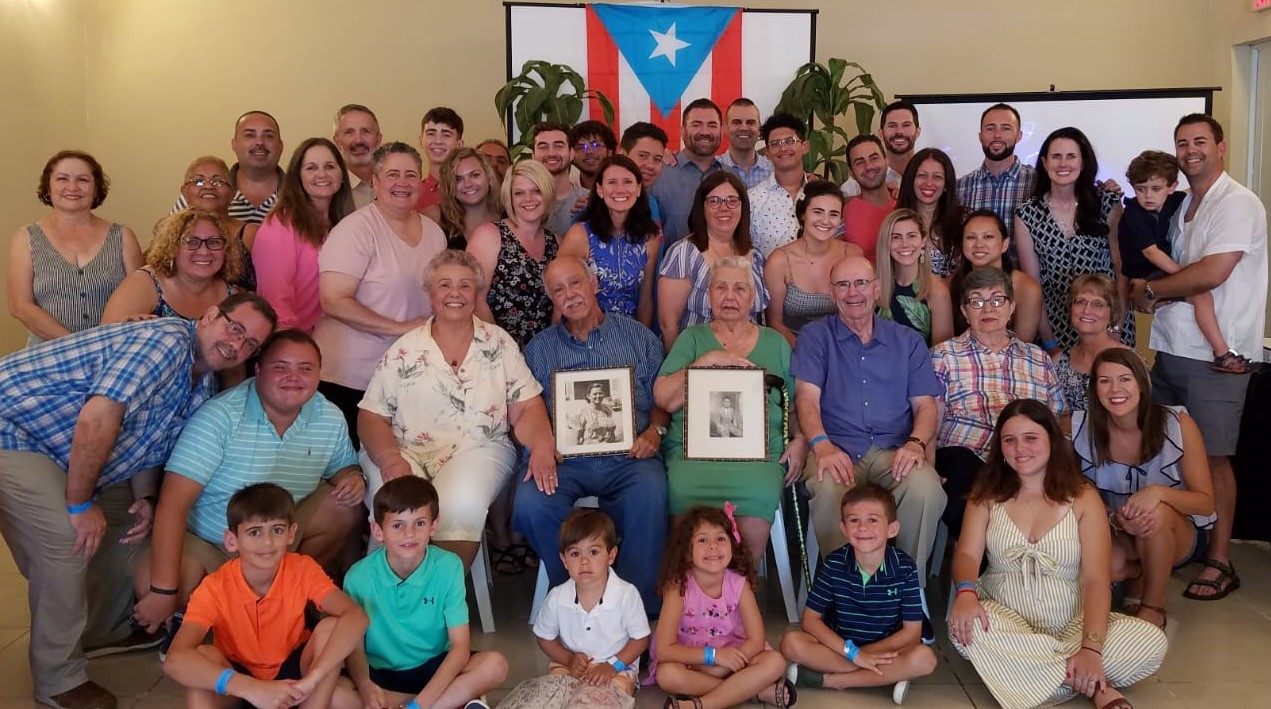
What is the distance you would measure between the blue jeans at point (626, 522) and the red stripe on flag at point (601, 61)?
349 centimetres

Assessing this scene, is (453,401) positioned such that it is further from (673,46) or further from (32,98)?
(32,98)

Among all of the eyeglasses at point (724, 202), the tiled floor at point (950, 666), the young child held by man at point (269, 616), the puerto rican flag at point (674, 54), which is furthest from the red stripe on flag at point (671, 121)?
the young child held by man at point (269, 616)

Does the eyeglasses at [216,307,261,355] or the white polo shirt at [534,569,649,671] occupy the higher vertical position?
the eyeglasses at [216,307,261,355]

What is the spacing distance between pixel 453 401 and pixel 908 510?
165cm

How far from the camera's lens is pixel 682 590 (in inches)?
127

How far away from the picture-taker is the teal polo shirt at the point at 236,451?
326cm

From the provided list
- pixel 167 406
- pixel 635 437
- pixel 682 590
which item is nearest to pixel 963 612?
pixel 682 590

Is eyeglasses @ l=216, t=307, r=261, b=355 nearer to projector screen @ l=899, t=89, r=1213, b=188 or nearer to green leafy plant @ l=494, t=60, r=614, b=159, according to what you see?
green leafy plant @ l=494, t=60, r=614, b=159

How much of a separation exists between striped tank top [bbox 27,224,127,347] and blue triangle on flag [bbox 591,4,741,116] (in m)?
3.60

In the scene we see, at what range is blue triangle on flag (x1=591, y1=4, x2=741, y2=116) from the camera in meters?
6.61

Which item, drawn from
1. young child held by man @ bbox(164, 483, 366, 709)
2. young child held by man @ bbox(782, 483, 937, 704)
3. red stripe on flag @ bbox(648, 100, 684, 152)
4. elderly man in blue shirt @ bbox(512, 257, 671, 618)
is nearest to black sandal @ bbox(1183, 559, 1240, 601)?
young child held by man @ bbox(782, 483, 937, 704)

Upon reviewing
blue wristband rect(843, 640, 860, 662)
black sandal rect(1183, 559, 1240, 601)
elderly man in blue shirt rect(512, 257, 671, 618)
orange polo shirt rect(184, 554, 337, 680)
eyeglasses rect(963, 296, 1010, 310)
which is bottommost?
black sandal rect(1183, 559, 1240, 601)

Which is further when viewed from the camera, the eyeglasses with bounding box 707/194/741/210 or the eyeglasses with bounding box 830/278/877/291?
the eyeglasses with bounding box 707/194/741/210

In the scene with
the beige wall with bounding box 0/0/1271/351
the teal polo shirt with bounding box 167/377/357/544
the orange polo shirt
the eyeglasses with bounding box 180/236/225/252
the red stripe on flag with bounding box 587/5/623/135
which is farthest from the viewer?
the beige wall with bounding box 0/0/1271/351
